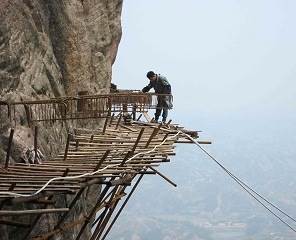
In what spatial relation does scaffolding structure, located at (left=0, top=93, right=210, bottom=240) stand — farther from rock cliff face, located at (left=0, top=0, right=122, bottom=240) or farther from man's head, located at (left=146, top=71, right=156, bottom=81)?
man's head, located at (left=146, top=71, right=156, bottom=81)

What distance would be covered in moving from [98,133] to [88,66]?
3.03 metres

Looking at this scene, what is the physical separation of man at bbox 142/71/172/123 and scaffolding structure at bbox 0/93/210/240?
0.44 metres

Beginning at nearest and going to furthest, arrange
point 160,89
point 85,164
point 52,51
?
1. point 85,164
2. point 52,51
3. point 160,89

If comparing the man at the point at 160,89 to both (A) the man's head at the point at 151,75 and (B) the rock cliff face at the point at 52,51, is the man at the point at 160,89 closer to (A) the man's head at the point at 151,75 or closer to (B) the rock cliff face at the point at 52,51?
(A) the man's head at the point at 151,75

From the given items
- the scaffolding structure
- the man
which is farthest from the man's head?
the scaffolding structure

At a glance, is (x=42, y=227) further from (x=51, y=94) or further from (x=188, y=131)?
(x=188, y=131)

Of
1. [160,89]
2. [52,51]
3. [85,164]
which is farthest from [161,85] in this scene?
[85,164]

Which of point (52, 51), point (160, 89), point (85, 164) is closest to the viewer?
point (85, 164)

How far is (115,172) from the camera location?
928cm

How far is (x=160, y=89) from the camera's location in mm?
20266

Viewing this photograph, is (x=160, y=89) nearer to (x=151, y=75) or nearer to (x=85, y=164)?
(x=151, y=75)

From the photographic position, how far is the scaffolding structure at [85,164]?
813 cm

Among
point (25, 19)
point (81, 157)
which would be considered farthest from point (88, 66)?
point (81, 157)

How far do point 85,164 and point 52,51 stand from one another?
6.59m
